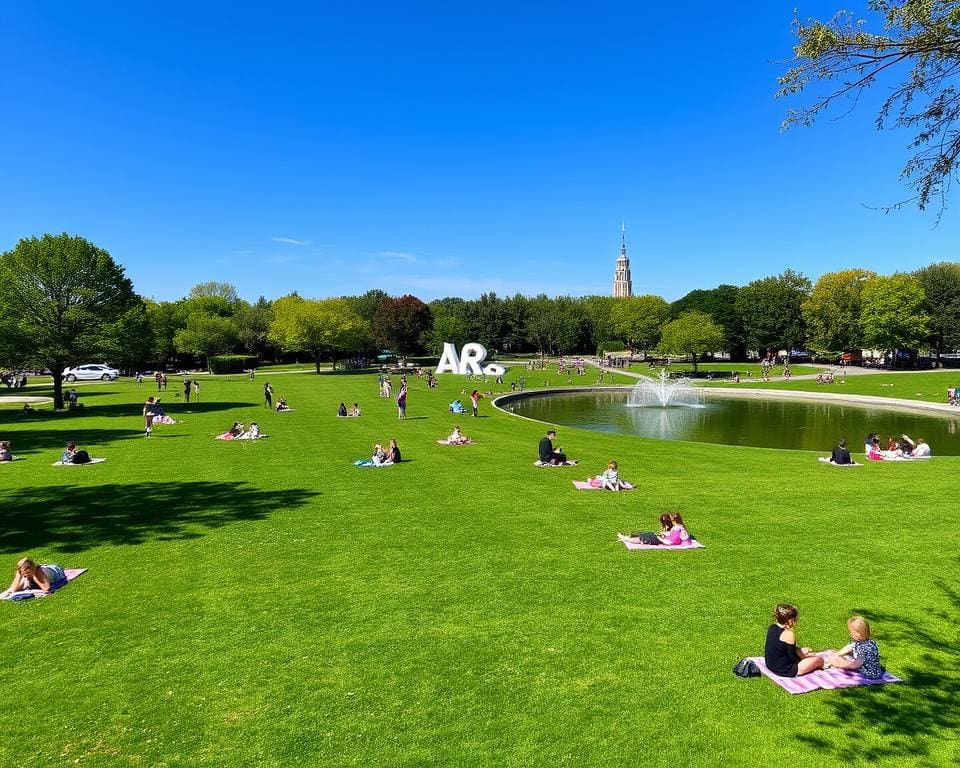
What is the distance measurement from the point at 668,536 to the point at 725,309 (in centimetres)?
11356

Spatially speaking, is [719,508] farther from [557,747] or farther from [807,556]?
[557,747]

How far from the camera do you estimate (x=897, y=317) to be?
82.1 metres

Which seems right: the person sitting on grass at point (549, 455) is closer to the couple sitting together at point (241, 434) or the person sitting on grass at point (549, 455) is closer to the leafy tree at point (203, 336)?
the couple sitting together at point (241, 434)

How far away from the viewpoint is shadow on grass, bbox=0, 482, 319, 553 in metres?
13.8

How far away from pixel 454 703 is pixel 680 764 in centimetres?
270

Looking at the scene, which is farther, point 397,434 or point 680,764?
point 397,434

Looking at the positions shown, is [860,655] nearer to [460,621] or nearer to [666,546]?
[666,546]

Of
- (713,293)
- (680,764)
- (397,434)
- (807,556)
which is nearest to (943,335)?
(713,293)

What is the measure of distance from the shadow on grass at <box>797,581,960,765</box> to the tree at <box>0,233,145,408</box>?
42.4m

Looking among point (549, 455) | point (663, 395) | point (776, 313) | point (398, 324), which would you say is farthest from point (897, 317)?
point (549, 455)

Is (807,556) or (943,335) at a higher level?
(943,335)

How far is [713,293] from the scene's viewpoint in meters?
123

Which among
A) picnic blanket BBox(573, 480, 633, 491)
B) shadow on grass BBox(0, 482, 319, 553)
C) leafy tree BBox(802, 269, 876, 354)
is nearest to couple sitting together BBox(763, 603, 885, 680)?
picnic blanket BBox(573, 480, 633, 491)

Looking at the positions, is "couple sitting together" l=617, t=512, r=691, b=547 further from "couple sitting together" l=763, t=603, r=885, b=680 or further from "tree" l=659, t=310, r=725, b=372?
"tree" l=659, t=310, r=725, b=372
